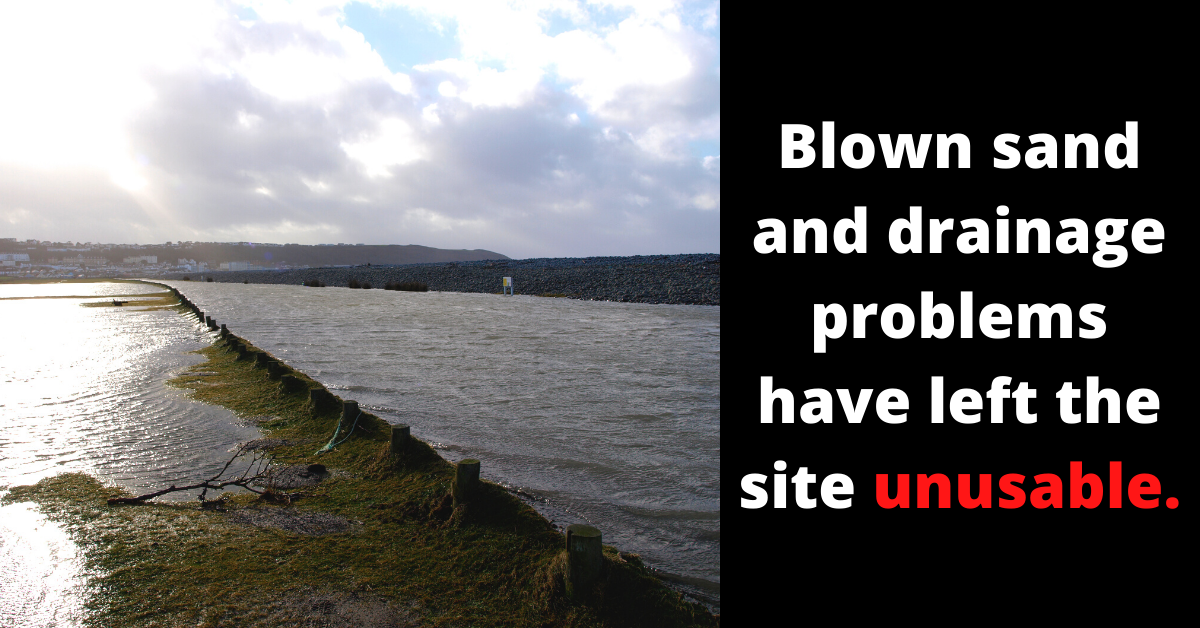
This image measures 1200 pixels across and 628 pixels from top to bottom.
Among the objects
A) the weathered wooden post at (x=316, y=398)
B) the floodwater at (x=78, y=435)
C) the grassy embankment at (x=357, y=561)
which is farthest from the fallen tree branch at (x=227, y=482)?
→ the weathered wooden post at (x=316, y=398)

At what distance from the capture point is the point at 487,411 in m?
9.35

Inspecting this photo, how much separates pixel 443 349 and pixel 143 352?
253 inches

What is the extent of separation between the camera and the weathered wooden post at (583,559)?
11.7 feet

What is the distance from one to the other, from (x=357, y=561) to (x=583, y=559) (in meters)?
1.52

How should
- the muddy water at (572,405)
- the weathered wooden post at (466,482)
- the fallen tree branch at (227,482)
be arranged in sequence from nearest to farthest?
the weathered wooden post at (466,482), the fallen tree branch at (227,482), the muddy water at (572,405)

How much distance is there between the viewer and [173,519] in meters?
4.73

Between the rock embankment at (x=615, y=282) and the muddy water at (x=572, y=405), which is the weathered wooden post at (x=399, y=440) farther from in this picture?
the rock embankment at (x=615, y=282)

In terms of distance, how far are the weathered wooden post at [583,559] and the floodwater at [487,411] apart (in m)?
1.12

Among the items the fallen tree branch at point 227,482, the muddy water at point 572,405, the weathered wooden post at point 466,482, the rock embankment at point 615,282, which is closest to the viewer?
the weathered wooden post at point 466,482

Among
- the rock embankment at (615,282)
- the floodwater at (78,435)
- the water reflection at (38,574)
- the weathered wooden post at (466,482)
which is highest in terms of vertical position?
the rock embankment at (615,282)

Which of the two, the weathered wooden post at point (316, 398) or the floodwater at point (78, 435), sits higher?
the weathered wooden post at point (316, 398)

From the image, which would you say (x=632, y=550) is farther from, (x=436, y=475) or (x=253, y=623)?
(x=253, y=623)

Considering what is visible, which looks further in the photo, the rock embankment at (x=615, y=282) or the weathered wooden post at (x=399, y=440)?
the rock embankment at (x=615, y=282)

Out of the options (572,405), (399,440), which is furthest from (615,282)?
(399,440)
